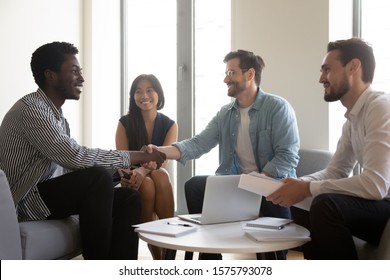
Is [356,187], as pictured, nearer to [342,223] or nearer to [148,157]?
[342,223]

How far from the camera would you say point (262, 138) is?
9.62ft

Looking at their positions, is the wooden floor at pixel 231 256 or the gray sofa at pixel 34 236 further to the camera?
the wooden floor at pixel 231 256

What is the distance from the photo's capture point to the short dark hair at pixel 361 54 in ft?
7.49

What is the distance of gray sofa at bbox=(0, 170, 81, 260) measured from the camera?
1827mm

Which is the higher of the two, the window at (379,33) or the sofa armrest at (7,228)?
the window at (379,33)

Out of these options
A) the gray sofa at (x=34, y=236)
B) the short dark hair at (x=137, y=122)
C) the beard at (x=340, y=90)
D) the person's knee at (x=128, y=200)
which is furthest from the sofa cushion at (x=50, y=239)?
the beard at (x=340, y=90)

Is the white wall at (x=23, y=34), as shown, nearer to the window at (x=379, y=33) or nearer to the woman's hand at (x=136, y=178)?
the woman's hand at (x=136, y=178)

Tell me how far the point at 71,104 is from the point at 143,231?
2574 millimetres

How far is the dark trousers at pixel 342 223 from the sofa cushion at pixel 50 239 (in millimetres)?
1036

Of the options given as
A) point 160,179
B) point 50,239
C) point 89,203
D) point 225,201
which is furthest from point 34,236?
point 160,179

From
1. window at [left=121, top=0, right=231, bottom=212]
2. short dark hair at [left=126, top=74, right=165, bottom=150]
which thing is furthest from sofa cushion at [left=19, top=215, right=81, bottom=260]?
window at [left=121, top=0, right=231, bottom=212]

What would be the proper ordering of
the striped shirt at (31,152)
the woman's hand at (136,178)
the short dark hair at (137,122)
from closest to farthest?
the striped shirt at (31,152) → the woman's hand at (136,178) → the short dark hair at (137,122)

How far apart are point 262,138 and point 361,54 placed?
836 mm
